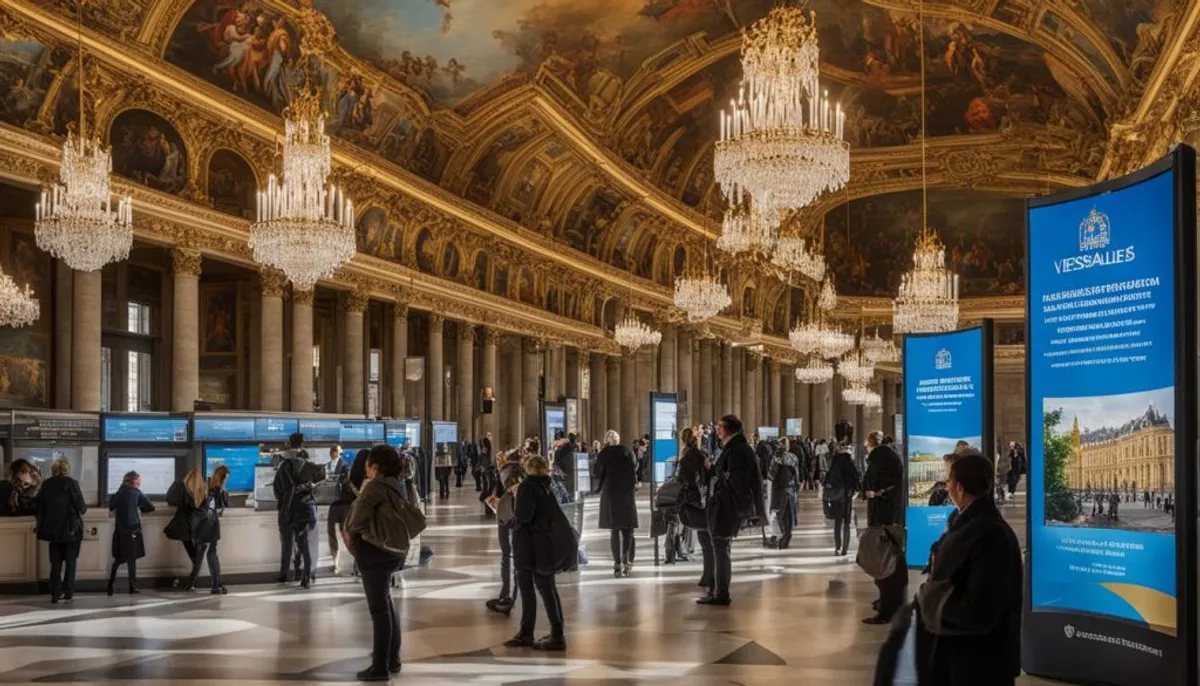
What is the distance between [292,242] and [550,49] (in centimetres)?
1195

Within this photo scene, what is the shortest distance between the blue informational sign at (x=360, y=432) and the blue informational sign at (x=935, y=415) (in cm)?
1110

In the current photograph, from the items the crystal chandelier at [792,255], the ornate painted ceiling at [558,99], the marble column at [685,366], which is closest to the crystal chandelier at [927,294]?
the crystal chandelier at [792,255]

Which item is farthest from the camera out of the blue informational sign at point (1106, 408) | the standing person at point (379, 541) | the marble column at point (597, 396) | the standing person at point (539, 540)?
the marble column at point (597, 396)

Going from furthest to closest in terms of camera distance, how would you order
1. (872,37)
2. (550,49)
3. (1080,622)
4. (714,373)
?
(714,373)
(872,37)
(550,49)
(1080,622)

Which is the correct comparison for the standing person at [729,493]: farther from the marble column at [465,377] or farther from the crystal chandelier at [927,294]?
the marble column at [465,377]

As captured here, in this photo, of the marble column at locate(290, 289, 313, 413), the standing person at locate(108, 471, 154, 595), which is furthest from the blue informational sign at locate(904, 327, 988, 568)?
the marble column at locate(290, 289, 313, 413)

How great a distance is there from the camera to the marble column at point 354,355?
979 inches

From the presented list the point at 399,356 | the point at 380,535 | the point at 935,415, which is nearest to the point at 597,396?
the point at 399,356

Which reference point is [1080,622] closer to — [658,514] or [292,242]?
[658,514]

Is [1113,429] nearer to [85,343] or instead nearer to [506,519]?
[506,519]

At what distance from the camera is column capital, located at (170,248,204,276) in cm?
1986

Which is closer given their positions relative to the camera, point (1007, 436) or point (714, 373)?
point (714, 373)

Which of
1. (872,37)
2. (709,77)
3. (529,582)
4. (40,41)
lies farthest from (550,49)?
(529,582)

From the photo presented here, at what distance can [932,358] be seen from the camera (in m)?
10.1
